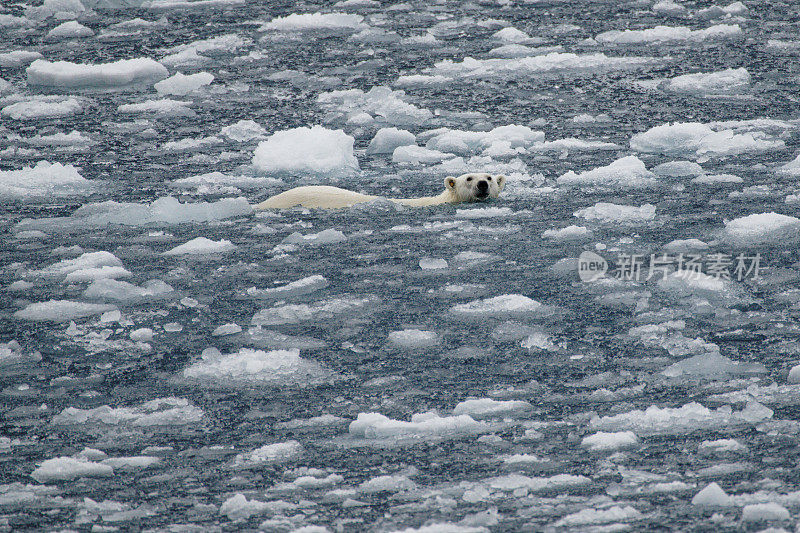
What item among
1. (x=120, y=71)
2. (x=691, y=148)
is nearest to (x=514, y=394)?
(x=691, y=148)

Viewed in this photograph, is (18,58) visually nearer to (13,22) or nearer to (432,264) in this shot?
(13,22)

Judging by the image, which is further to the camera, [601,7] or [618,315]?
[601,7]

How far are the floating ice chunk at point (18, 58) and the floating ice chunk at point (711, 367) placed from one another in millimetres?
8038

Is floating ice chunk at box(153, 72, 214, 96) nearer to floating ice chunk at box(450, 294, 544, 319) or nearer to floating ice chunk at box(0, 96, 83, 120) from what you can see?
floating ice chunk at box(0, 96, 83, 120)

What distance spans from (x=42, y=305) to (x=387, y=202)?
209 centimetres

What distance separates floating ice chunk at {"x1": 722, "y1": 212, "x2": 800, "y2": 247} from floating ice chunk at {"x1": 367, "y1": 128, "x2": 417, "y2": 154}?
8.79 feet

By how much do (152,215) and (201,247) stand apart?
28.9 inches

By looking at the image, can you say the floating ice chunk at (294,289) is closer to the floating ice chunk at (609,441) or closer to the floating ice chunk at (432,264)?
the floating ice chunk at (432,264)

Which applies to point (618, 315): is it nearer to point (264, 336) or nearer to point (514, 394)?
point (514, 394)

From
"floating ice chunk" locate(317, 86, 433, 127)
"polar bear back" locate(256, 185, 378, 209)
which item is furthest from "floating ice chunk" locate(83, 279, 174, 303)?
"floating ice chunk" locate(317, 86, 433, 127)

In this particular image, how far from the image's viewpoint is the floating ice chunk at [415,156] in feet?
23.2

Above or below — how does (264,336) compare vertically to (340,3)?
below

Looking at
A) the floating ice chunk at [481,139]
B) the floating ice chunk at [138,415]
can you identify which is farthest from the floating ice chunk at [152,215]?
the floating ice chunk at [138,415]

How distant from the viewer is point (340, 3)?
37.7ft
